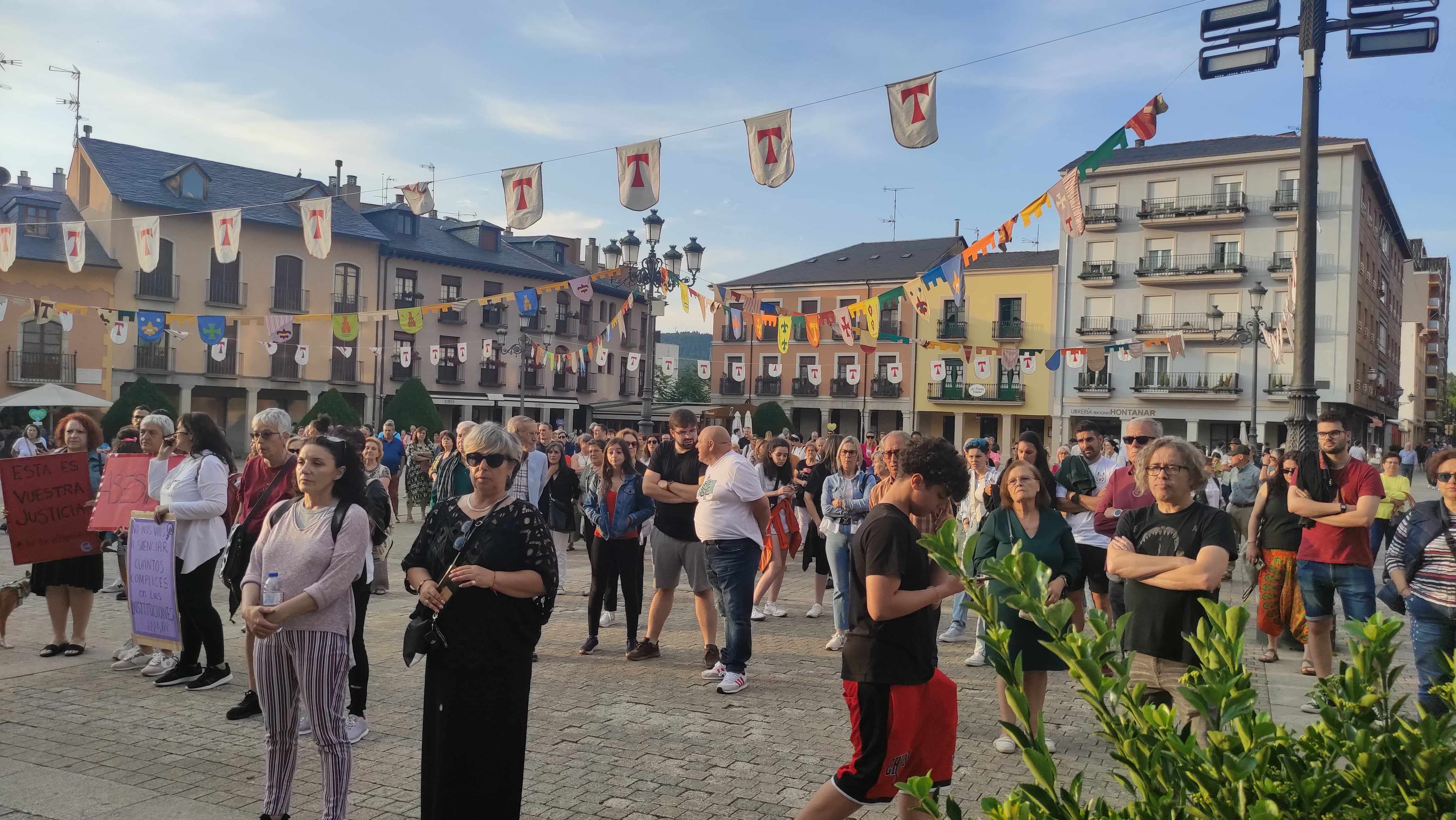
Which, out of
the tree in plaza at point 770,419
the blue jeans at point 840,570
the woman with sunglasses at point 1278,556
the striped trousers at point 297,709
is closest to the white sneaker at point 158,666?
the striped trousers at point 297,709

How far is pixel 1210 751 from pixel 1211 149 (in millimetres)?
45611

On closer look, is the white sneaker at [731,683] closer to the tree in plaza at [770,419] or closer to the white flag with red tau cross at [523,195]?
the white flag with red tau cross at [523,195]

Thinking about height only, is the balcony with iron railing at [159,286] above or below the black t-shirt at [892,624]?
above

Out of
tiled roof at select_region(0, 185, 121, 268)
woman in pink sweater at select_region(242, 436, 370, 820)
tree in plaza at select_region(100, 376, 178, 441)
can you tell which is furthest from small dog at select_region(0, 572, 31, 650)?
tiled roof at select_region(0, 185, 121, 268)

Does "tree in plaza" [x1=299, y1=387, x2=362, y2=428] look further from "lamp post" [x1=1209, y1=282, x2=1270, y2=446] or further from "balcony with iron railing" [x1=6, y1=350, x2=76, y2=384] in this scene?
"lamp post" [x1=1209, y1=282, x2=1270, y2=446]

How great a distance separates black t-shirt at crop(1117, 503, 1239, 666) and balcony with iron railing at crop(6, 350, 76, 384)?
3516cm

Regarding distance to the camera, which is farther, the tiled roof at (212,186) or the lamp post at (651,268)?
the tiled roof at (212,186)

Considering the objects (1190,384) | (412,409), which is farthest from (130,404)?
(1190,384)

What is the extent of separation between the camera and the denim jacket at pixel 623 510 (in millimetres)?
7477

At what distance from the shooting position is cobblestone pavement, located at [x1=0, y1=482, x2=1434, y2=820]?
433 centimetres

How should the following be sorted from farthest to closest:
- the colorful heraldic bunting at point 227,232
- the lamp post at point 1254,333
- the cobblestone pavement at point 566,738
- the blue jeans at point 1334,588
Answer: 1. the lamp post at point 1254,333
2. the colorful heraldic bunting at point 227,232
3. the blue jeans at point 1334,588
4. the cobblestone pavement at point 566,738

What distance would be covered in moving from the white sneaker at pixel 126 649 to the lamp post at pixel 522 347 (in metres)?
11.1

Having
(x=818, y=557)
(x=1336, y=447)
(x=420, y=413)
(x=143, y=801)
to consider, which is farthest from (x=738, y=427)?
(x=143, y=801)

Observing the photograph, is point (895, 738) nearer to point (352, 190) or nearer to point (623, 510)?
point (623, 510)
